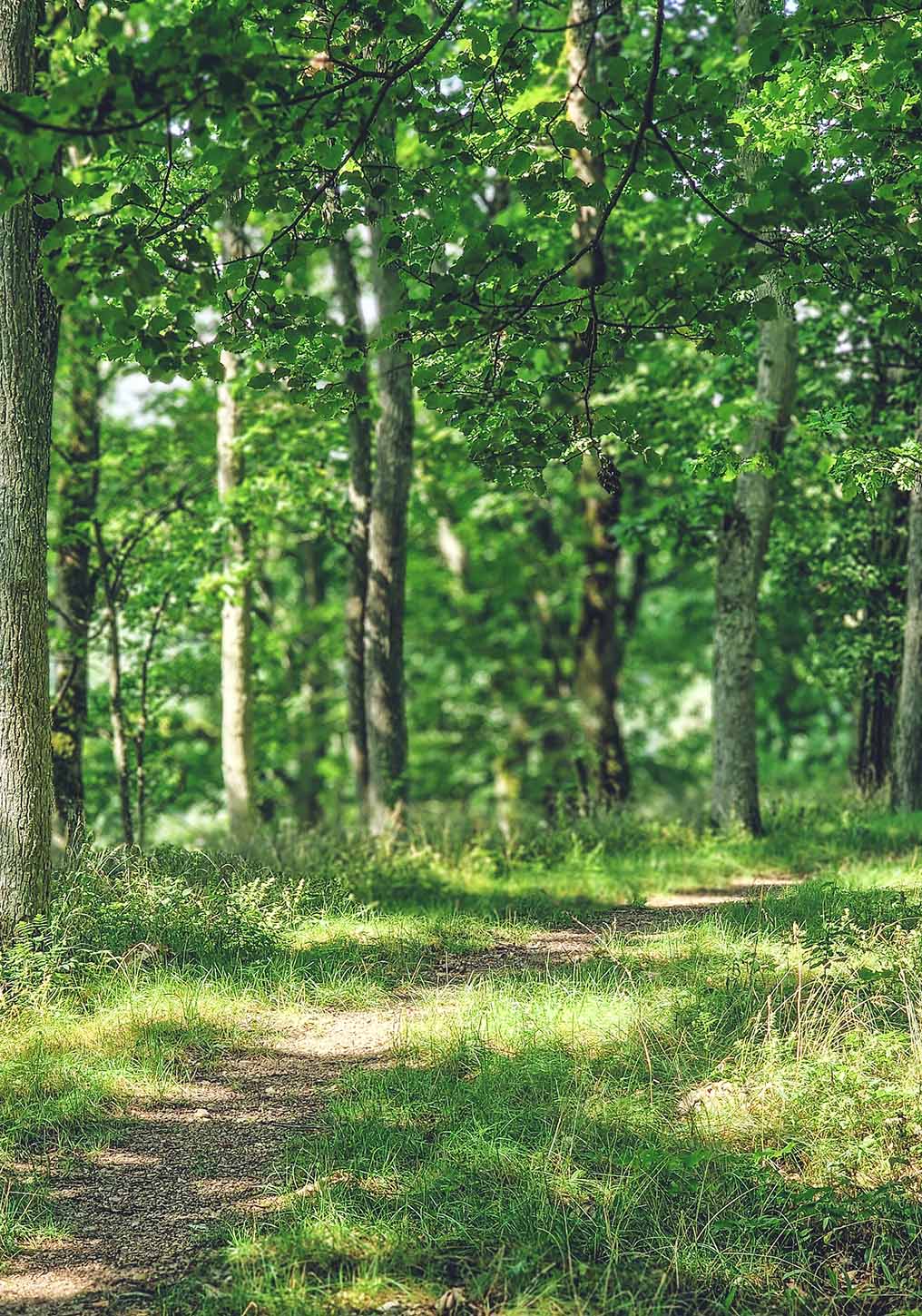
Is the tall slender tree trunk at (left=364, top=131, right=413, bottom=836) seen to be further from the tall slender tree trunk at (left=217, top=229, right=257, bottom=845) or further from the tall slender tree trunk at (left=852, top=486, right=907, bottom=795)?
the tall slender tree trunk at (left=852, top=486, right=907, bottom=795)

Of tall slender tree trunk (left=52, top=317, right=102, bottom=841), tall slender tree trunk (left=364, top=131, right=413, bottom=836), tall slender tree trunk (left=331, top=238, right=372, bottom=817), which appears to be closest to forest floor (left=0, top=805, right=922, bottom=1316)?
tall slender tree trunk (left=364, top=131, right=413, bottom=836)

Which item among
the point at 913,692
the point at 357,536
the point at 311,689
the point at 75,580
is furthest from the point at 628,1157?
the point at 311,689

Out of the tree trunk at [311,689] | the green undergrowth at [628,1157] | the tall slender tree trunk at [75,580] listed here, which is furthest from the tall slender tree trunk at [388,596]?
the tree trunk at [311,689]

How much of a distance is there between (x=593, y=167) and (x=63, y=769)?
976cm

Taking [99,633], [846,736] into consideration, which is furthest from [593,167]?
[846,736]

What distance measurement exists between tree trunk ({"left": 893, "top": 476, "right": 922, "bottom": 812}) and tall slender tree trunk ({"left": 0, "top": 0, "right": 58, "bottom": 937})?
8.81 metres

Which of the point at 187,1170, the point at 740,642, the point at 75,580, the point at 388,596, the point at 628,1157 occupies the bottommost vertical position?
the point at 187,1170

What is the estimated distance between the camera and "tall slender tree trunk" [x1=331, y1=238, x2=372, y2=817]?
13.5 meters

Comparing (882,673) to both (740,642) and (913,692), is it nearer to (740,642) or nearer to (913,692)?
(913,692)

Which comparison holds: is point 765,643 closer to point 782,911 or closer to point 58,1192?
point 782,911

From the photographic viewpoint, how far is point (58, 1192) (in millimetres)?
4777

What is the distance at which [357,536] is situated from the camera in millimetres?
14133

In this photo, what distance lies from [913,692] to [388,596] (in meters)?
5.77

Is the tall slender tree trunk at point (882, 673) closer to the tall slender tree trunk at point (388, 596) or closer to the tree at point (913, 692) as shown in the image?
the tree at point (913, 692)
